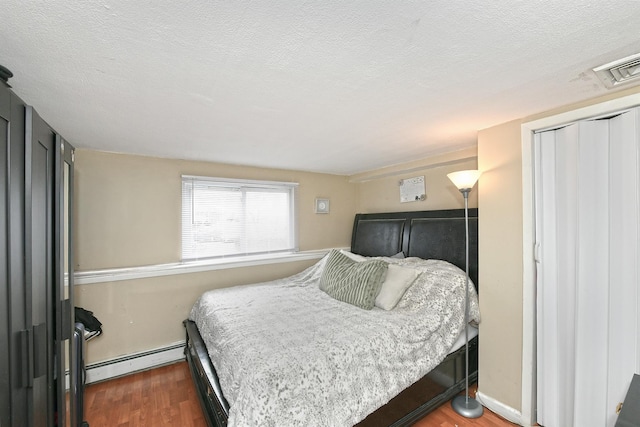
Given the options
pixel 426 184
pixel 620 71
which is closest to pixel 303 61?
pixel 620 71

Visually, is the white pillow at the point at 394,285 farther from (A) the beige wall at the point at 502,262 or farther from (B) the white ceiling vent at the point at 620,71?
(B) the white ceiling vent at the point at 620,71

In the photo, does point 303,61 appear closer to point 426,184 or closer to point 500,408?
point 426,184

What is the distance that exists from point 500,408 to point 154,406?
268 cm

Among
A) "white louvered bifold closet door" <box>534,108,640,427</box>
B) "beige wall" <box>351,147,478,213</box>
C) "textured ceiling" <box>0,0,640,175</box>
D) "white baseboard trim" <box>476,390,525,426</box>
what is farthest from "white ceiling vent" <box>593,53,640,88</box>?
"white baseboard trim" <box>476,390,525,426</box>

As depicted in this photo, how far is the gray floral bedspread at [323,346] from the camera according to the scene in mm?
1407

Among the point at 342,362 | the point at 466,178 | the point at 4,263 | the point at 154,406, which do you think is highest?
the point at 466,178

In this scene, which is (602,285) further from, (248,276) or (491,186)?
(248,276)

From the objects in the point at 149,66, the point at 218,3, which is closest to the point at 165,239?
the point at 149,66

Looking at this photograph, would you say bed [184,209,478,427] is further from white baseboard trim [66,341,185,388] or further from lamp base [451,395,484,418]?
white baseboard trim [66,341,185,388]

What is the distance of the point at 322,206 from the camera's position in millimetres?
3920

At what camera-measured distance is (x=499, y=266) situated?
205cm

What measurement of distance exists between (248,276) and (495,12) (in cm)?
315

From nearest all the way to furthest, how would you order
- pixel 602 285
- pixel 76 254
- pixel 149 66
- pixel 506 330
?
pixel 149 66 < pixel 602 285 < pixel 506 330 < pixel 76 254

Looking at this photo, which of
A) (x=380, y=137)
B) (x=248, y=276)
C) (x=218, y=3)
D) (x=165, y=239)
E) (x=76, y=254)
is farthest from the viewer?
(x=248, y=276)
